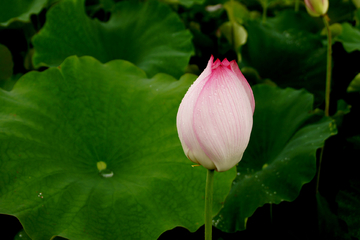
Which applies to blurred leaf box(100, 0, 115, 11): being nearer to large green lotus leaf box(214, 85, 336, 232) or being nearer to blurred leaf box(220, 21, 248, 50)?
blurred leaf box(220, 21, 248, 50)

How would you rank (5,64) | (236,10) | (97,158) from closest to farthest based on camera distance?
(97,158)
(5,64)
(236,10)

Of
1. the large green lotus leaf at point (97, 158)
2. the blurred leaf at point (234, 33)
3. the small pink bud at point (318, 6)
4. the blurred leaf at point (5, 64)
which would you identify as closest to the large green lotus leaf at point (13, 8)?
the blurred leaf at point (5, 64)

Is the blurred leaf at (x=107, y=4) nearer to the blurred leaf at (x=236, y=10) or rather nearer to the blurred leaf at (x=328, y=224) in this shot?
the blurred leaf at (x=236, y=10)

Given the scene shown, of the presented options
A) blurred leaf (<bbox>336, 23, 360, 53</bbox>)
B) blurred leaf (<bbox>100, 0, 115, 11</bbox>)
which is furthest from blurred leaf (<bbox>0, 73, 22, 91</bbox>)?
blurred leaf (<bbox>336, 23, 360, 53</bbox>)

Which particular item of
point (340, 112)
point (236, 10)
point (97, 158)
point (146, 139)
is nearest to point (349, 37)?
point (340, 112)

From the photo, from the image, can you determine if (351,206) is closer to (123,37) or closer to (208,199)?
(208,199)

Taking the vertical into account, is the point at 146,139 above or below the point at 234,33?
above

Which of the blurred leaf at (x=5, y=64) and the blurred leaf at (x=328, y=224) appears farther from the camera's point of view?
the blurred leaf at (x=5, y=64)

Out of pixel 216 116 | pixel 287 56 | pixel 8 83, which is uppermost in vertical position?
pixel 216 116

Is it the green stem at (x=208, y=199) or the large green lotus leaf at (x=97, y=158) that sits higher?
the green stem at (x=208, y=199)
